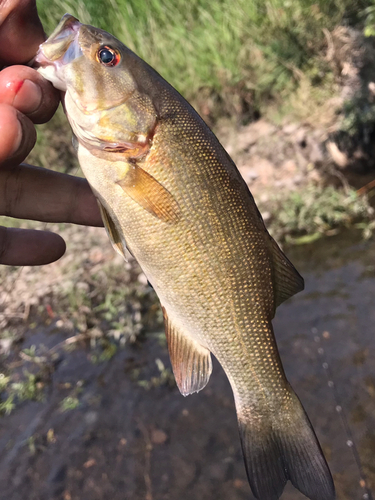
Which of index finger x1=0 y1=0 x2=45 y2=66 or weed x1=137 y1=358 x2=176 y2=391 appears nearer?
index finger x1=0 y1=0 x2=45 y2=66

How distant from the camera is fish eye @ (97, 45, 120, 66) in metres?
1.65

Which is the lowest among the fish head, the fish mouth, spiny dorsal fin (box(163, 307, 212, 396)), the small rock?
the small rock

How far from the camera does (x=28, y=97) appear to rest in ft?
4.80

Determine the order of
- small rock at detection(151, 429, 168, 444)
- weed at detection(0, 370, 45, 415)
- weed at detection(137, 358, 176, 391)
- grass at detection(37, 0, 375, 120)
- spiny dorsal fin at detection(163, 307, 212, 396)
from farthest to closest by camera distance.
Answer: grass at detection(37, 0, 375, 120) < weed at detection(0, 370, 45, 415) < weed at detection(137, 358, 176, 391) < small rock at detection(151, 429, 168, 444) < spiny dorsal fin at detection(163, 307, 212, 396)

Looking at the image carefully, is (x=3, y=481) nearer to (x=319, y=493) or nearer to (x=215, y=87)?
(x=319, y=493)

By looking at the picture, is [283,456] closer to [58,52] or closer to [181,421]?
[181,421]

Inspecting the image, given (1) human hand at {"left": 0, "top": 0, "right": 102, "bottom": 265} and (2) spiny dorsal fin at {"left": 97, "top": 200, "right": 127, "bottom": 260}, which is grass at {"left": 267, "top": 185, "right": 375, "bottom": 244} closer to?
(1) human hand at {"left": 0, "top": 0, "right": 102, "bottom": 265}

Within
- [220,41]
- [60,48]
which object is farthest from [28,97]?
[220,41]

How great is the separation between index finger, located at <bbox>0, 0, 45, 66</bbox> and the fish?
0.25 ft

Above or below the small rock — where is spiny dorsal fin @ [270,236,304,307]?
above

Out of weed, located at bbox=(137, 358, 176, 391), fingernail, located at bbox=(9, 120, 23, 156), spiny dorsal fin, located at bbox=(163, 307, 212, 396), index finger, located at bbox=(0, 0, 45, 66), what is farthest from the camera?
weed, located at bbox=(137, 358, 176, 391)

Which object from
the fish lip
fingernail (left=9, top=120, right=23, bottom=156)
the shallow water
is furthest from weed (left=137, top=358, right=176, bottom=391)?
the fish lip

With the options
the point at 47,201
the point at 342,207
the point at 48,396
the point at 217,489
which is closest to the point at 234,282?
the point at 47,201

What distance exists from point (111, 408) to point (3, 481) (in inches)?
33.8
